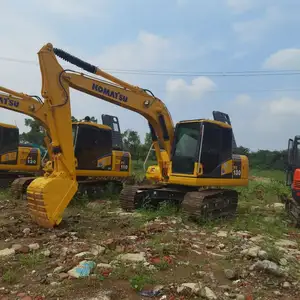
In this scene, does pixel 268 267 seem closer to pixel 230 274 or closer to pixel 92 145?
pixel 230 274

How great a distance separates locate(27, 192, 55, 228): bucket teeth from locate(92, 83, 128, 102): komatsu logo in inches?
120

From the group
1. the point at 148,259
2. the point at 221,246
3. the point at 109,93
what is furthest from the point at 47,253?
the point at 109,93

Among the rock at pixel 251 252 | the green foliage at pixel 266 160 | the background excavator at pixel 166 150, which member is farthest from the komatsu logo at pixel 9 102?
the green foliage at pixel 266 160

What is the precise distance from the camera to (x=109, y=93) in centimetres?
965

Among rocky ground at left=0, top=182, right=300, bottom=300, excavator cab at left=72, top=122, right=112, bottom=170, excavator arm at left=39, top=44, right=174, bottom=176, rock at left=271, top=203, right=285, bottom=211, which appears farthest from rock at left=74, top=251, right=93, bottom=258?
rock at left=271, top=203, right=285, bottom=211

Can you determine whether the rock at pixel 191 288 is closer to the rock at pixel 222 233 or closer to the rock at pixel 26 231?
the rock at pixel 222 233

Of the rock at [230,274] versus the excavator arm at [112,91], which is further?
the excavator arm at [112,91]

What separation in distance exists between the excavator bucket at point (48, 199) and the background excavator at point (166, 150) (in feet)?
0.09

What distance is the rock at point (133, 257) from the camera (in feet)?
18.4

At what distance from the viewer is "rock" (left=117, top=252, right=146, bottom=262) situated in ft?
18.4

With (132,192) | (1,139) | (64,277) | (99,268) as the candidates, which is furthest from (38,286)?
(1,139)

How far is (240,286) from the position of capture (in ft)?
16.1

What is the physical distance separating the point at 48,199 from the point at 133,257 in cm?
240

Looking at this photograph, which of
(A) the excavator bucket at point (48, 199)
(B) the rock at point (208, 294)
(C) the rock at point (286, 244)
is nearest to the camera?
(B) the rock at point (208, 294)
